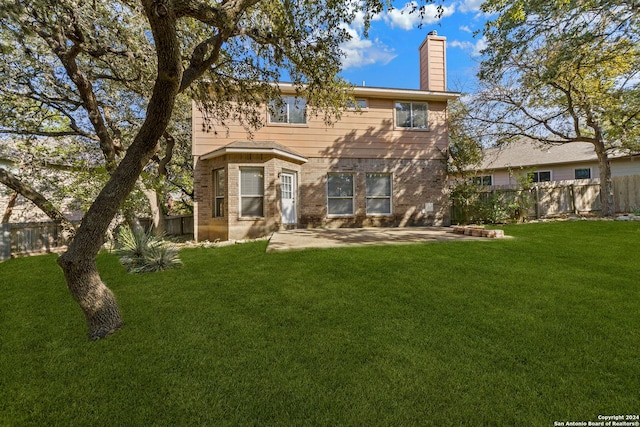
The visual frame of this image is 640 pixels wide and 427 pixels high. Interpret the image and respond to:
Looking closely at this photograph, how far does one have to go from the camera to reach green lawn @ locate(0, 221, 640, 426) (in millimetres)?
2041

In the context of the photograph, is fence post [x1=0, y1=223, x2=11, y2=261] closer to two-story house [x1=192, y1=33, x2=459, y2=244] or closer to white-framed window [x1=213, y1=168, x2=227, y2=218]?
two-story house [x1=192, y1=33, x2=459, y2=244]

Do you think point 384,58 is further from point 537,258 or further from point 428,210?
point 537,258

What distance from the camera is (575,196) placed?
1446 cm

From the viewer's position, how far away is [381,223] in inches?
466

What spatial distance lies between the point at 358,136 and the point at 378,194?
8.07 ft

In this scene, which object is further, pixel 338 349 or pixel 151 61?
pixel 151 61

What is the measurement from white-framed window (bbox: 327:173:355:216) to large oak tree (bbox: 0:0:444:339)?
533cm

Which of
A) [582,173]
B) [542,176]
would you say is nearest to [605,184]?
[582,173]

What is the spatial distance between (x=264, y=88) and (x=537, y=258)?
20.8ft

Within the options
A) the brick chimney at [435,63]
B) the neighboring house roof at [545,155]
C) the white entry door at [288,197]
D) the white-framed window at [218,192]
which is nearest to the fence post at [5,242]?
the white-framed window at [218,192]

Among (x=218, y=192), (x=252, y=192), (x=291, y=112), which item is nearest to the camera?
(x=252, y=192)

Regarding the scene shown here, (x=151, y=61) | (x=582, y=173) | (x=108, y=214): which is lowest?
(x=108, y=214)

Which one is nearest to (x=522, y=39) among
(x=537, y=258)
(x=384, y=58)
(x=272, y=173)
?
(x=384, y=58)

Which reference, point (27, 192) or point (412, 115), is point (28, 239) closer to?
point (27, 192)
